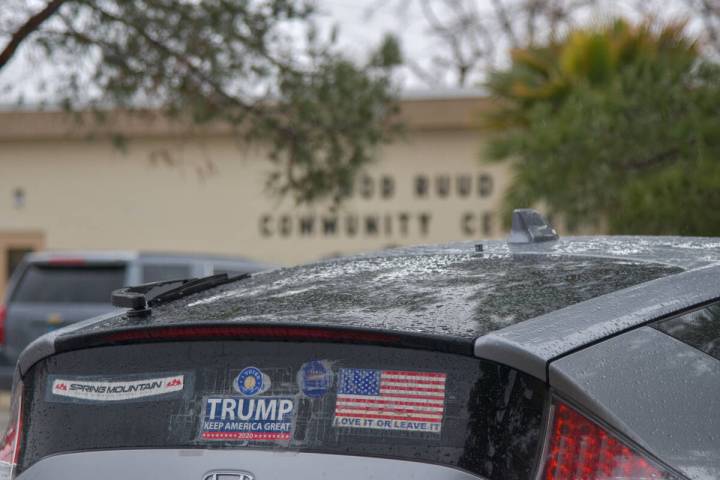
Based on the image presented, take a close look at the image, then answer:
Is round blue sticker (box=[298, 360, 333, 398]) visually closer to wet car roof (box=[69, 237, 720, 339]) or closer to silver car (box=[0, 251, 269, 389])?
wet car roof (box=[69, 237, 720, 339])

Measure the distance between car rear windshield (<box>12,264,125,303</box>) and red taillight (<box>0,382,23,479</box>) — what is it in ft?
32.8

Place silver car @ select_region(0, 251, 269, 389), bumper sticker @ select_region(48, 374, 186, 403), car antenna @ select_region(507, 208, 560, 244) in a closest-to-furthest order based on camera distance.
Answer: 1. bumper sticker @ select_region(48, 374, 186, 403)
2. car antenna @ select_region(507, 208, 560, 244)
3. silver car @ select_region(0, 251, 269, 389)

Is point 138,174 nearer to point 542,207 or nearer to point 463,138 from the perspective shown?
point 463,138

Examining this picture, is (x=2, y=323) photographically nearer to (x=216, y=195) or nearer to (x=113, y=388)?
(x=216, y=195)

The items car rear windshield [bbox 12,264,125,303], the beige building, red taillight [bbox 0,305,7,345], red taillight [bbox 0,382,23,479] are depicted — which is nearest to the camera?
red taillight [bbox 0,382,23,479]

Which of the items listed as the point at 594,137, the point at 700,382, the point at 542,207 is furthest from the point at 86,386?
the point at 542,207

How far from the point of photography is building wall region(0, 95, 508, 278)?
21.6 meters

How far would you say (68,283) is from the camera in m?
13.3

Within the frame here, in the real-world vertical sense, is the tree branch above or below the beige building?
above

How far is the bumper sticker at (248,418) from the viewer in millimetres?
2635

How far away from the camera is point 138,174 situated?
23.0m

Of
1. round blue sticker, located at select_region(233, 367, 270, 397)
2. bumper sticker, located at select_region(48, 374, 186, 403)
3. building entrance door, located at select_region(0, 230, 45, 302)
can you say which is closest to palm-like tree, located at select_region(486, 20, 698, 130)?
building entrance door, located at select_region(0, 230, 45, 302)

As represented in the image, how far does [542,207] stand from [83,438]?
12.3 m

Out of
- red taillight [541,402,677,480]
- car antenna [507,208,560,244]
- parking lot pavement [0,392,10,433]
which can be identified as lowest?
parking lot pavement [0,392,10,433]
